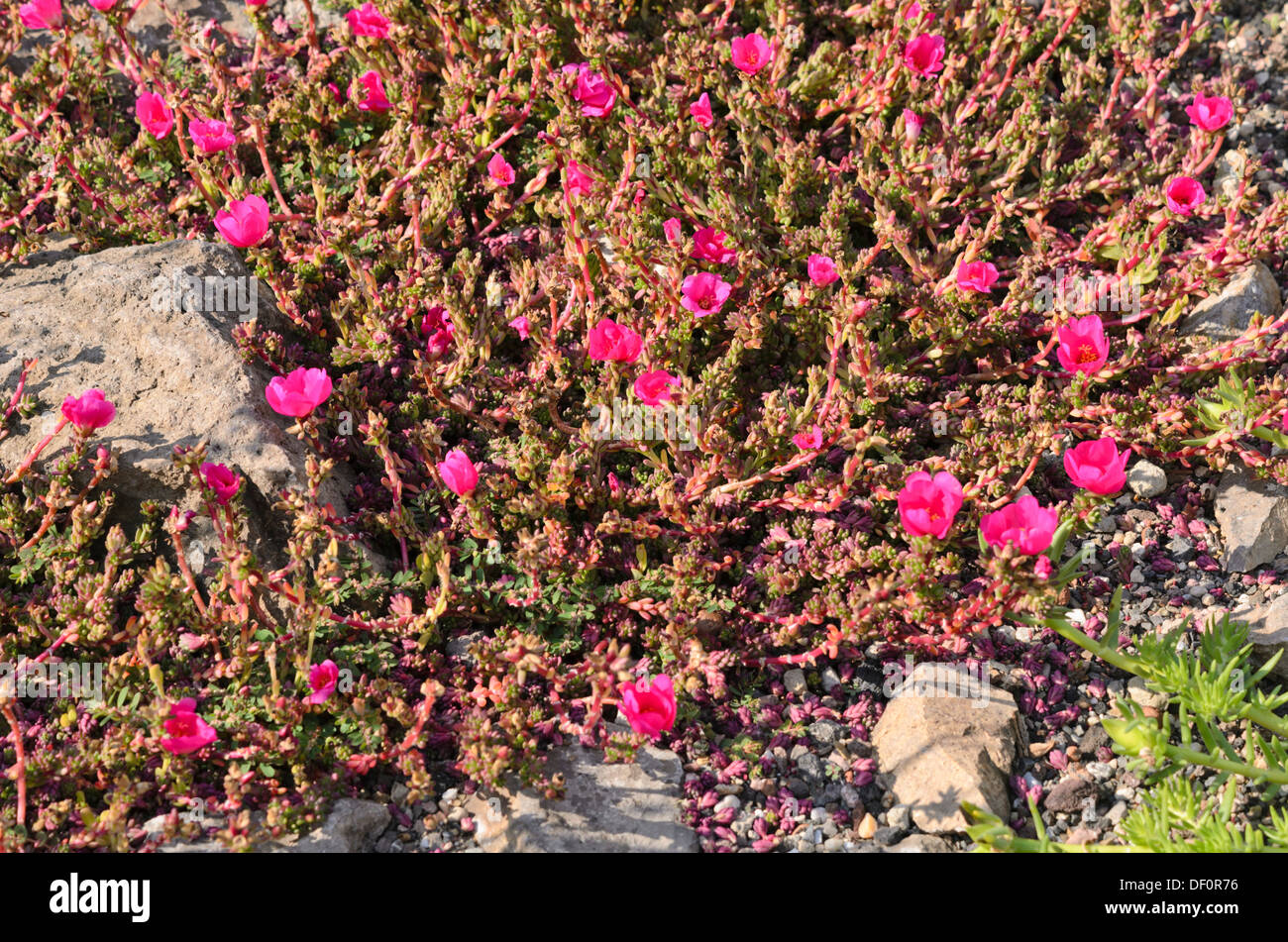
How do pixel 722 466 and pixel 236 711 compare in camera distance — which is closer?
pixel 236 711

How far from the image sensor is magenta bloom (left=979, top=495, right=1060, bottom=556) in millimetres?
3434

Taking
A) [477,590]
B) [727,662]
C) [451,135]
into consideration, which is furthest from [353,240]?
[727,662]

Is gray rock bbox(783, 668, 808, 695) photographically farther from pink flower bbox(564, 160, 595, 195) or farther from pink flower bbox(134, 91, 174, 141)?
pink flower bbox(134, 91, 174, 141)

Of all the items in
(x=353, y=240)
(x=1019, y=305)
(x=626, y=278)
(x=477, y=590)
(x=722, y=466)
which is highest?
(x=353, y=240)

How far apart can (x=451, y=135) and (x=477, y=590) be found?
2209 mm

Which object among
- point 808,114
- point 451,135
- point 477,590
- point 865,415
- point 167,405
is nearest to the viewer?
point 477,590

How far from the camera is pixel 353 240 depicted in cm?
502

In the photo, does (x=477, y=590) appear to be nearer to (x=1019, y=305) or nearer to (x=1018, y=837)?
(x=1018, y=837)

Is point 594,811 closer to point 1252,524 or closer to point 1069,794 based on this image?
point 1069,794

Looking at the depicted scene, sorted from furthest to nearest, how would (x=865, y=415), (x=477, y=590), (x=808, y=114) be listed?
(x=808, y=114), (x=865, y=415), (x=477, y=590)

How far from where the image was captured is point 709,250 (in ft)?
15.2

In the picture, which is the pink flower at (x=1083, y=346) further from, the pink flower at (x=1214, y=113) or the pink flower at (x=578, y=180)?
the pink flower at (x=578, y=180)

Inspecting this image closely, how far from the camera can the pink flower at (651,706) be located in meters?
3.30

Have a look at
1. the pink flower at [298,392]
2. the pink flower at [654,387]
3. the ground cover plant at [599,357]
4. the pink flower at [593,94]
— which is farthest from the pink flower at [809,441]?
the pink flower at [593,94]
